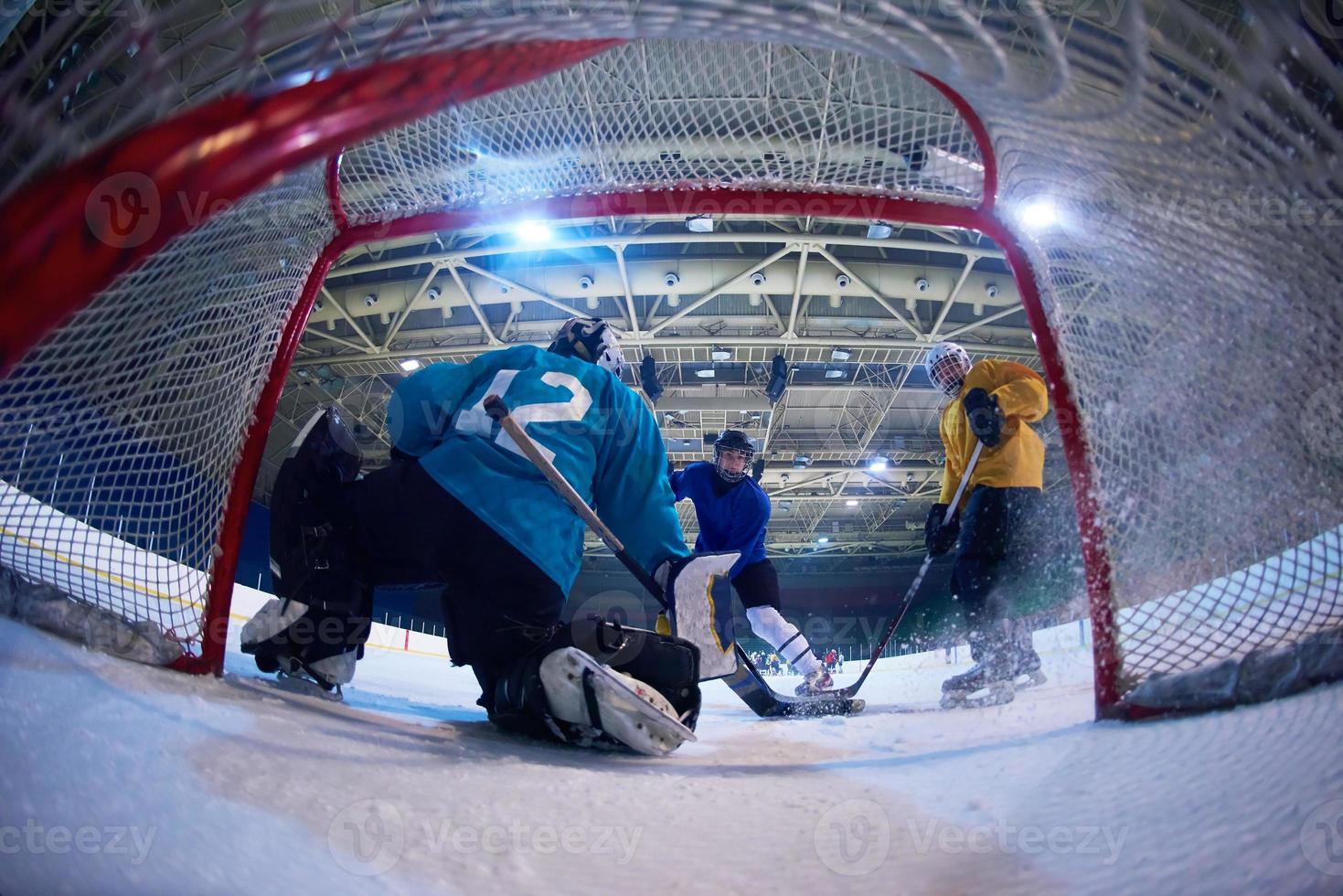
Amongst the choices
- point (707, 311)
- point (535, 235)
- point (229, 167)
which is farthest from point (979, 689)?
point (707, 311)

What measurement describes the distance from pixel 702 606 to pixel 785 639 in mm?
1598

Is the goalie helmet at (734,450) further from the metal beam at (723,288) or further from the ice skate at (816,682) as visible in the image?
the metal beam at (723,288)

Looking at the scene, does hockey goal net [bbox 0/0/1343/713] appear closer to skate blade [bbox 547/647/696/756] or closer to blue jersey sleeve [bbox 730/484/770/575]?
skate blade [bbox 547/647/696/756]

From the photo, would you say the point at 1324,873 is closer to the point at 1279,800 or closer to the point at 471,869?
the point at 1279,800

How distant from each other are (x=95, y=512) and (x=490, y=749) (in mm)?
1041

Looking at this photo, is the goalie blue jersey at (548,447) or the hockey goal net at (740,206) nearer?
the hockey goal net at (740,206)

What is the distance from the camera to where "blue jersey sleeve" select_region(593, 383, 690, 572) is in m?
1.58

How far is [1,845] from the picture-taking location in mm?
454

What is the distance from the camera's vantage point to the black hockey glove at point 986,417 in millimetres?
2238

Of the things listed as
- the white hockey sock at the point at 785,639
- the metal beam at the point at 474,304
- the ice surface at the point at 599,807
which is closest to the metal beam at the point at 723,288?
the metal beam at the point at 474,304

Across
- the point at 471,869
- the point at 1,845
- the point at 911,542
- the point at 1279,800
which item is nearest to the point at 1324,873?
the point at 1279,800

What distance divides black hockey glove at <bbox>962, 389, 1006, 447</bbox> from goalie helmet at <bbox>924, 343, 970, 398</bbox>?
38 cm

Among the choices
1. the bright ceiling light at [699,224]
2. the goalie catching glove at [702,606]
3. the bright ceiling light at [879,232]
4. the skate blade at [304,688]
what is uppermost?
the bright ceiling light at [879,232]

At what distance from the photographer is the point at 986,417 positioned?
2242 millimetres
